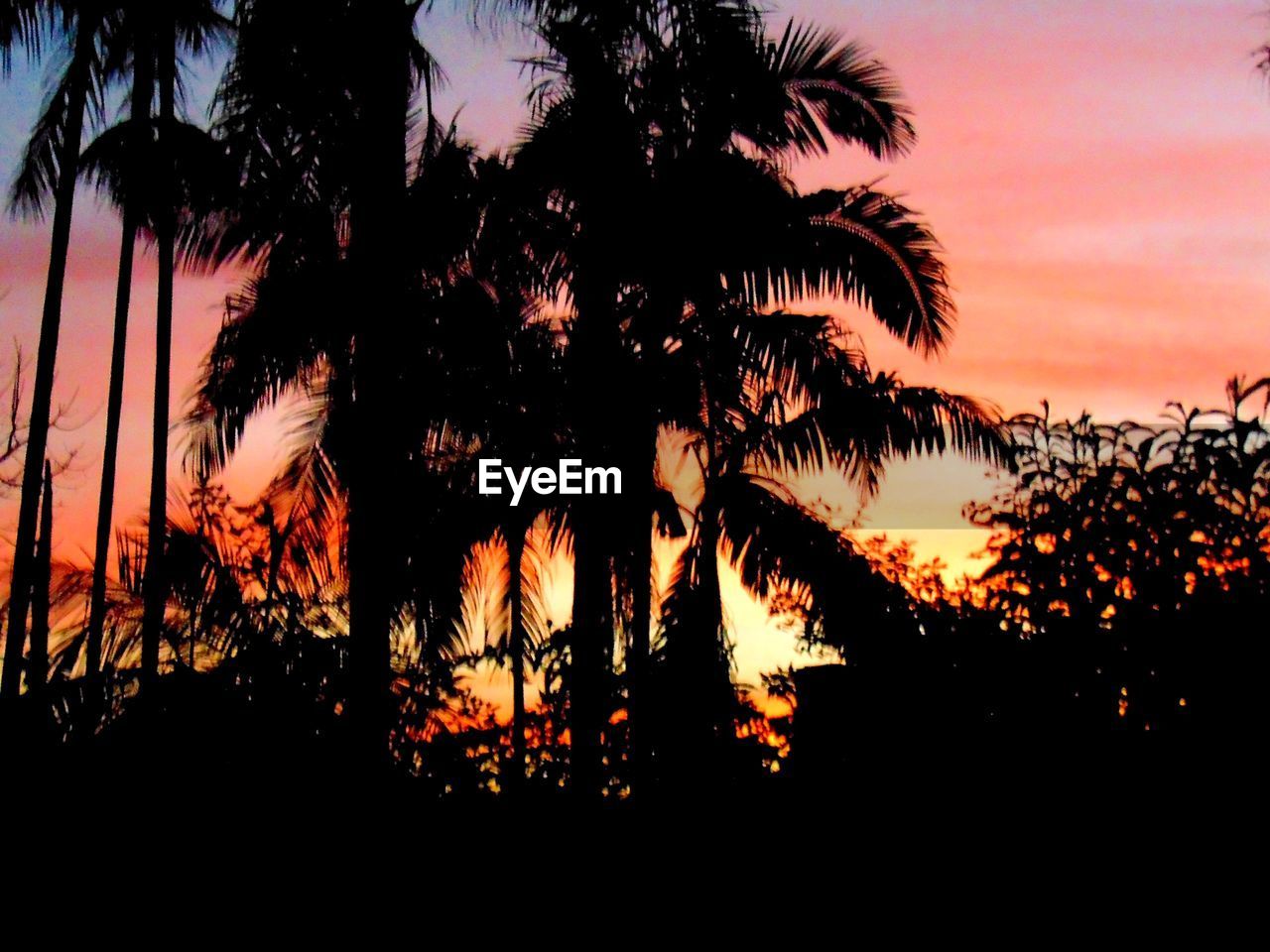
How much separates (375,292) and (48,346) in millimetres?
7133

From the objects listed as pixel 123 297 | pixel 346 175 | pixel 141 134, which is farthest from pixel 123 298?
pixel 346 175

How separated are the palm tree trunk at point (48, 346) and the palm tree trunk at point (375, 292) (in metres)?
5.70

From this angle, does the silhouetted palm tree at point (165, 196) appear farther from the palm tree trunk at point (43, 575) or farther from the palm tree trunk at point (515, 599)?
the palm tree trunk at point (515, 599)

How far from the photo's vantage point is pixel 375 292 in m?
9.05

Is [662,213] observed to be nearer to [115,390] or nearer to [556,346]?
[556,346]

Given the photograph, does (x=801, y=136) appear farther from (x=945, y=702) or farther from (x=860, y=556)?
(x=945, y=702)

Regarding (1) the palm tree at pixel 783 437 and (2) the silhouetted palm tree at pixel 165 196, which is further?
(2) the silhouetted palm tree at pixel 165 196

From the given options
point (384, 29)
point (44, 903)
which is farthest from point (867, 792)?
point (384, 29)

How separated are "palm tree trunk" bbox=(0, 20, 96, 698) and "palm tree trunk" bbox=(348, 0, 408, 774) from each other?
5.70m

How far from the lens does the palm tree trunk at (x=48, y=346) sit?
13.4 metres

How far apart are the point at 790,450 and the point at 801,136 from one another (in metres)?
3.83

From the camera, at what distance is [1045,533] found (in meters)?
6.82

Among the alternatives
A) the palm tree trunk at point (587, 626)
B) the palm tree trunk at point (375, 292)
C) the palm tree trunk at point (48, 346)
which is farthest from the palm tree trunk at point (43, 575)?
the palm tree trunk at point (587, 626)

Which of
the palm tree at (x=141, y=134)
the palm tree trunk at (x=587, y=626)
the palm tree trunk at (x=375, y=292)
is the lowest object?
the palm tree trunk at (x=587, y=626)
